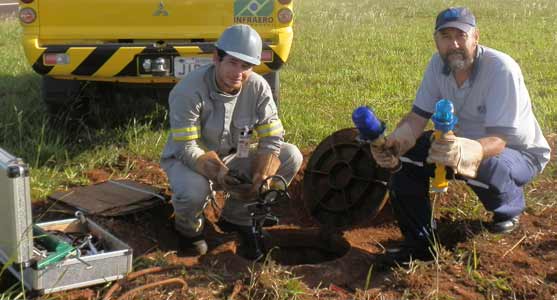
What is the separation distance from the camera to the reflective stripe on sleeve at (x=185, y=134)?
432 cm

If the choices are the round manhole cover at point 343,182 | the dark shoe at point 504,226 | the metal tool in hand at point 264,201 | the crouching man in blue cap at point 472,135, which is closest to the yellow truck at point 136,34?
the round manhole cover at point 343,182

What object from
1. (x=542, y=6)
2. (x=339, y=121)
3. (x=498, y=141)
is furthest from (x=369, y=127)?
(x=542, y=6)

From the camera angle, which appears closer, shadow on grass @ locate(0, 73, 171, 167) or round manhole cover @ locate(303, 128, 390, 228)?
round manhole cover @ locate(303, 128, 390, 228)

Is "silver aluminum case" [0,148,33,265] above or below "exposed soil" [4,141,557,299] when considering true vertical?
above

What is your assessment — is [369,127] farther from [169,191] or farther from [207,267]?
[169,191]

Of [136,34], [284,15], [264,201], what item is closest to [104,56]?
[136,34]

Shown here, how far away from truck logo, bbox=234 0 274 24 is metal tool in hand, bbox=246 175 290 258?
186cm

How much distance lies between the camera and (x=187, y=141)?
435 cm

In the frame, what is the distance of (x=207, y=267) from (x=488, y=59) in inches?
72.1

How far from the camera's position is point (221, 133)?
453 centimetres

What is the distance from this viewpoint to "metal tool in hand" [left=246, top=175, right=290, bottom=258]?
168 inches

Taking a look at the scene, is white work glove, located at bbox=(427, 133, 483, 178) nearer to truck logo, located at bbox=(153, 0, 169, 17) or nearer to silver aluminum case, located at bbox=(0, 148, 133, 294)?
silver aluminum case, located at bbox=(0, 148, 133, 294)

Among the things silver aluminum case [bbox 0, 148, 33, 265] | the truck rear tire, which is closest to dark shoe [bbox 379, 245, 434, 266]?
silver aluminum case [bbox 0, 148, 33, 265]

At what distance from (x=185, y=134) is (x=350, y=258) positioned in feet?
3.82
